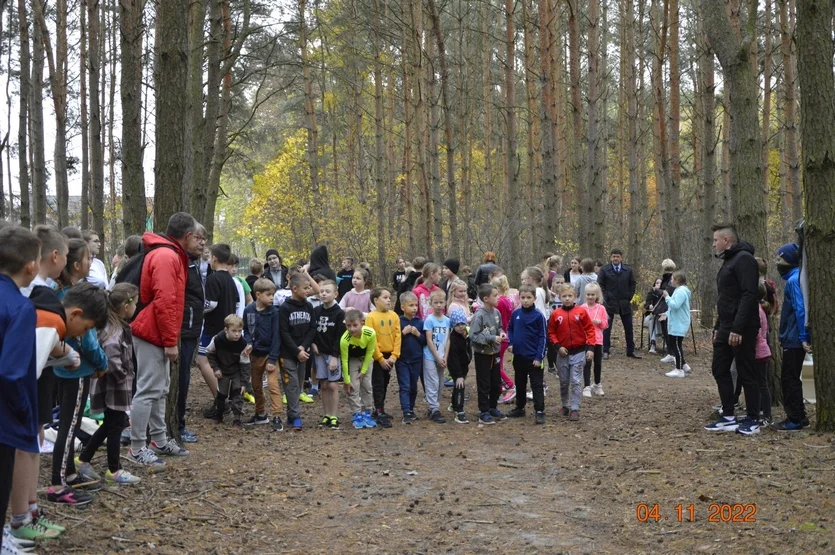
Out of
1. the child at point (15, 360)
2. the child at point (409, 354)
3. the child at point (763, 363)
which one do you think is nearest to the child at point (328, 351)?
the child at point (409, 354)

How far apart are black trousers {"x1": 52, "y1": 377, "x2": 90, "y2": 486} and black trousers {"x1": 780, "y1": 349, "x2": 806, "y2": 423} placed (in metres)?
6.76

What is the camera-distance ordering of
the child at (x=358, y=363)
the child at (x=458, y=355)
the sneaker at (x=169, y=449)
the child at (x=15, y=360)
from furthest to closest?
the child at (x=458, y=355), the child at (x=358, y=363), the sneaker at (x=169, y=449), the child at (x=15, y=360)

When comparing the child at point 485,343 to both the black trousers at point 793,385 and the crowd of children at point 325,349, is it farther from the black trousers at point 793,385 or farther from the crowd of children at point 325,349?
the black trousers at point 793,385

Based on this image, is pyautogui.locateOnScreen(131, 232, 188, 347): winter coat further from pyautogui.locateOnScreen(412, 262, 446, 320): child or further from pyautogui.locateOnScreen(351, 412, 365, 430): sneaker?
pyautogui.locateOnScreen(412, 262, 446, 320): child

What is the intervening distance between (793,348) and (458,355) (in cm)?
394

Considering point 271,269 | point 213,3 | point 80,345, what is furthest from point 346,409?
point 213,3

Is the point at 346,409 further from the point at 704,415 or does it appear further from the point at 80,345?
the point at 80,345

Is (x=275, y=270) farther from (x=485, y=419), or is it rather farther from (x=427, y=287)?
(x=485, y=419)

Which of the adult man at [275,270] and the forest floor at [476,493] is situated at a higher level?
the adult man at [275,270]

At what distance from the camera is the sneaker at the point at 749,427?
7.96 meters

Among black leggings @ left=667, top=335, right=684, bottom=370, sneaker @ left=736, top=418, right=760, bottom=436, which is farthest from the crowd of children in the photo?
black leggings @ left=667, top=335, right=684, bottom=370

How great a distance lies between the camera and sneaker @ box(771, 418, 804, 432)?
7.97m

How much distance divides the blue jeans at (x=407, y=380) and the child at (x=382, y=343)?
0.63ft

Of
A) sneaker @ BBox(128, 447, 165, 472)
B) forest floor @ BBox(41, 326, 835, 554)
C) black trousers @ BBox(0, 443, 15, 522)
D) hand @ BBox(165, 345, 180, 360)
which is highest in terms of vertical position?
hand @ BBox(165, 345, 180, 360)
